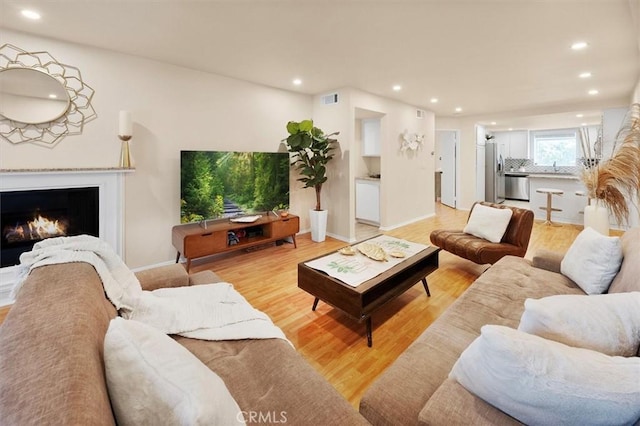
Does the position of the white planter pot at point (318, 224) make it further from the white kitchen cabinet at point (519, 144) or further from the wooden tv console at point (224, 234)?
the white kitchen cabinet at point (519, 144)

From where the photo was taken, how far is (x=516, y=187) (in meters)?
8.82

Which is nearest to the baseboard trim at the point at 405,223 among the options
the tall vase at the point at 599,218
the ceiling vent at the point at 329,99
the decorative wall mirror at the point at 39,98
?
the ceiling vent at the point at 329,99

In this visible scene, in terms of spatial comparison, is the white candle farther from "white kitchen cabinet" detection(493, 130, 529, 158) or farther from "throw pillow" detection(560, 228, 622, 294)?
"white kitchen cabinet" detection(493, 130, 529, 158)

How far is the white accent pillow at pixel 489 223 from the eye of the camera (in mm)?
3059

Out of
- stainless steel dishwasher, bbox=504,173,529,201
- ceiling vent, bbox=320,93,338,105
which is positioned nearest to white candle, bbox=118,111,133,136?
ceiling vent, bbox=320,93,338,105

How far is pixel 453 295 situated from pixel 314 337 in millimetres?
1484

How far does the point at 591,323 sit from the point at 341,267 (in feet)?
4.94

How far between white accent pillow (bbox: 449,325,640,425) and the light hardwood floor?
3.13ft

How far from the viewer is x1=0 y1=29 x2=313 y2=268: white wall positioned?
2877 mm

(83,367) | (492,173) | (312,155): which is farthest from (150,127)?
(492,173)

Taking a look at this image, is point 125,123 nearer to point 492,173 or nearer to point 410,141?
point 410,141

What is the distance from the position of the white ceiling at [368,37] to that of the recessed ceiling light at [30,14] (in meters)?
0.05

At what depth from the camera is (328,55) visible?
3197mm

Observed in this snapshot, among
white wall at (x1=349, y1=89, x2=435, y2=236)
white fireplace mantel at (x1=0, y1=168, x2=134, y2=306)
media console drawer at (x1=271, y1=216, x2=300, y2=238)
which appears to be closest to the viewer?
white fireplace mantel at (x1=0, y1=168, x2=134, y2=306)
